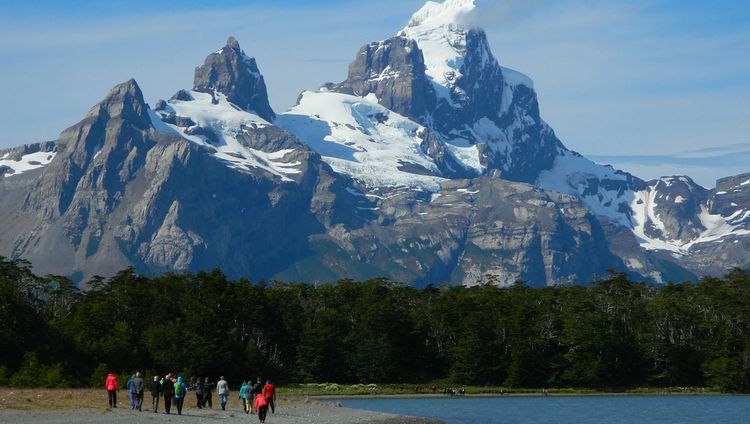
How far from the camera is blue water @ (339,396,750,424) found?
424ft

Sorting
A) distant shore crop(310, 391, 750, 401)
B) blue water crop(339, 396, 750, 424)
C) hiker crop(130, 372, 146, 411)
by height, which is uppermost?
hiker crop(130, 372, 146, 411)

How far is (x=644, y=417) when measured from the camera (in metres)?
133

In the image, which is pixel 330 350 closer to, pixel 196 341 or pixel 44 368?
pixel 196 341

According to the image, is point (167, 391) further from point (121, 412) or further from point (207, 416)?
point (121, 412)

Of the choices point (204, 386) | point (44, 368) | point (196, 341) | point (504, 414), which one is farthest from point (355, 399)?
point (204, 386)

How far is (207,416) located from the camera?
100438 millimetres

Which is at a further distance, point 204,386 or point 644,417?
point 644,417

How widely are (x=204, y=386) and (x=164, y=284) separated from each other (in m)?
84.8

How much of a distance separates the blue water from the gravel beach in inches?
456

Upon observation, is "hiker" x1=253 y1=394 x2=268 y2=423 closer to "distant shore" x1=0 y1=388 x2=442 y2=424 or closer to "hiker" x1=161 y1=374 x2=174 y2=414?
"distant shore" x1=0 y1=388 x2=442 y2=424

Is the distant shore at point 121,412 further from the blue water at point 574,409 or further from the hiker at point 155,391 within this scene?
the blue water at point 574,409

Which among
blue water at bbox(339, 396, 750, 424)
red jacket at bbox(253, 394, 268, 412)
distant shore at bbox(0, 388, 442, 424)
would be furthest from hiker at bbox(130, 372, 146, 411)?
blue water at bbox(339, 396, 750, 424)

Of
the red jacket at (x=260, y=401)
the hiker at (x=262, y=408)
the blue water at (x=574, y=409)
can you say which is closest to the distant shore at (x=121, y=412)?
the hiker at (x=262, y=408)

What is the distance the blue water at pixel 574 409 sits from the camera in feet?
424
